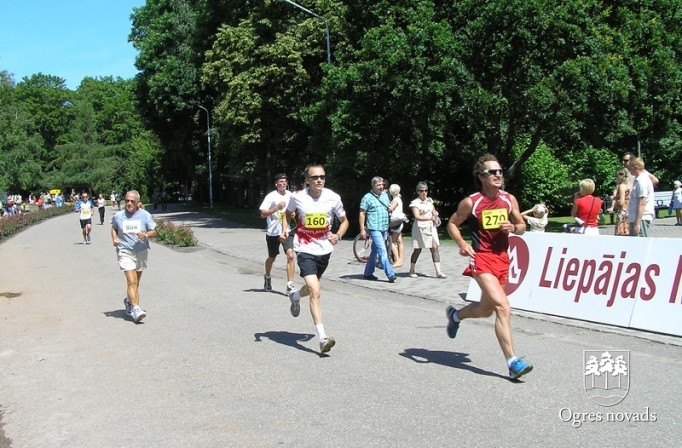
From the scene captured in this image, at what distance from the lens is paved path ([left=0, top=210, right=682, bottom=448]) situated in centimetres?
464

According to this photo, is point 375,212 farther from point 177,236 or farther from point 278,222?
point 177,236

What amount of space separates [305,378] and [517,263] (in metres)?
4.58

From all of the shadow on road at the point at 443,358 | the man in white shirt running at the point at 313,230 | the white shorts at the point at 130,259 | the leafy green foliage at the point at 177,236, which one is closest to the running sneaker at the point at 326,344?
the man in white shirt running at the point at 313,230

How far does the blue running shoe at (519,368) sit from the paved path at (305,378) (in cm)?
9

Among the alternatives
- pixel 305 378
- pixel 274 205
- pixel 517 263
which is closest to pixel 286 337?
Answer: pixel 305 378

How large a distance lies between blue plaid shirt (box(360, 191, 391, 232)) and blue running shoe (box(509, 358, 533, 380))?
7.02m

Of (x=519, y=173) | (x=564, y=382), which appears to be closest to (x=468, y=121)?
(x=519, y=173)

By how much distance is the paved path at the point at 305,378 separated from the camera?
4.64 metres

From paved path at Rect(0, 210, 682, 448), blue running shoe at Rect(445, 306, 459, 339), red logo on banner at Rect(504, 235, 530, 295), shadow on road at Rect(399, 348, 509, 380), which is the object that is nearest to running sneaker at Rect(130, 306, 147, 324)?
paved path at Rect(0, 210, 682, 448)

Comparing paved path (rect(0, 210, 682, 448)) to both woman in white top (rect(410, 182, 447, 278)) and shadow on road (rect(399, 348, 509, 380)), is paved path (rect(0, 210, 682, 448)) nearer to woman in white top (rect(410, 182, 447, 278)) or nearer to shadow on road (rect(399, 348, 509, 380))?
shadow on road (rect(399, 348, 509, 380))

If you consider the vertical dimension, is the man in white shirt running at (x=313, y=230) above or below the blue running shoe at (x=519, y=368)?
above

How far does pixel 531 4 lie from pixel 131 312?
1587 centimetres

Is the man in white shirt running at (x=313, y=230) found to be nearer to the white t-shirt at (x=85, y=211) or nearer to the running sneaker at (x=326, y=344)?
the running sneaker at (x=326, y=344)

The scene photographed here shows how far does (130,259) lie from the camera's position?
925 centimetres
